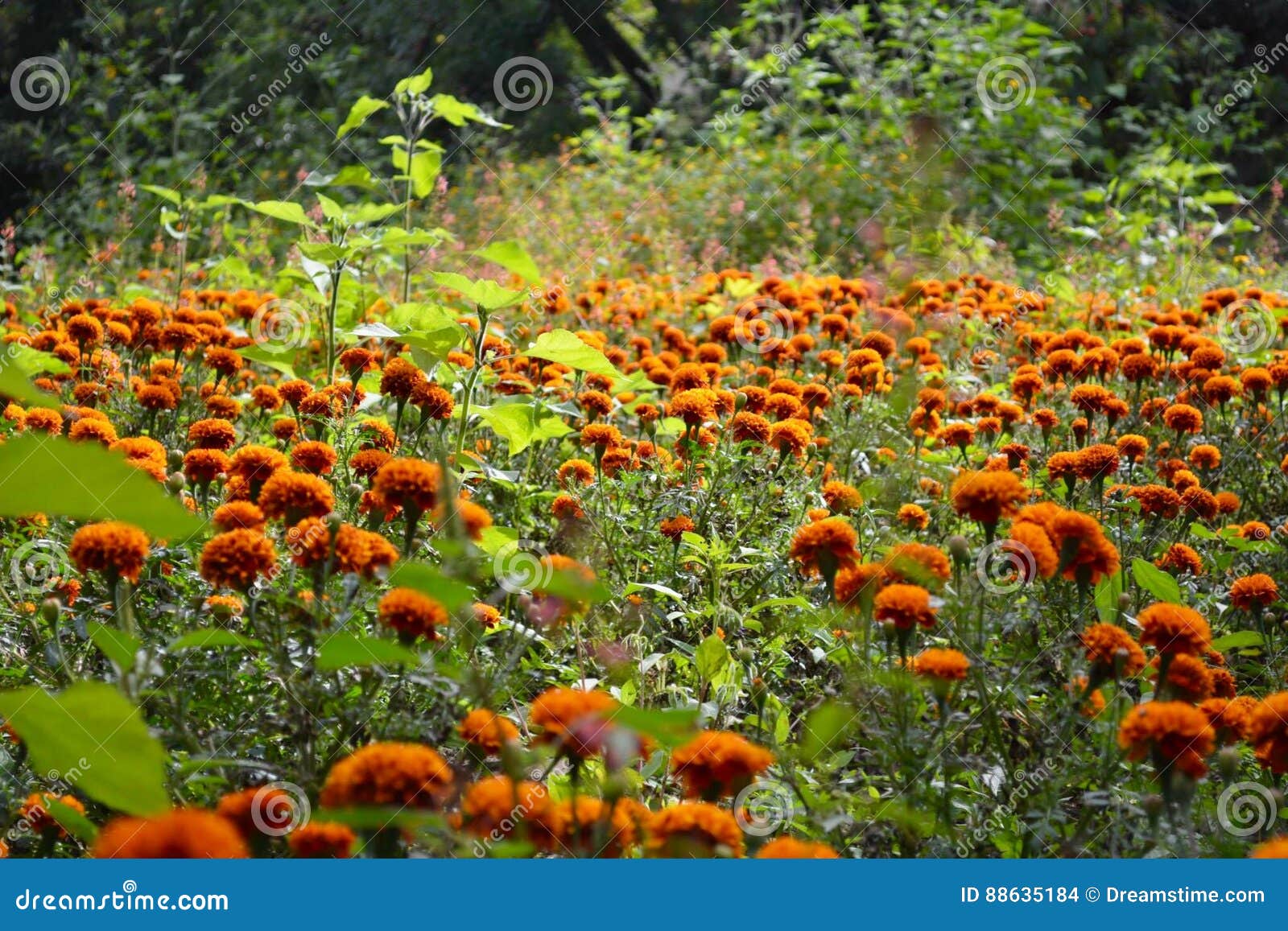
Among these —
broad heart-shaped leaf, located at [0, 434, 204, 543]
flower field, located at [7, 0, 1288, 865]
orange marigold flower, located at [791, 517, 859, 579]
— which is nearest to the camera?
broad heart-shaped leaf, located at [0, 434, 204, 543]

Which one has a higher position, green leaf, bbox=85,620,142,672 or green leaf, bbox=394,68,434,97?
green leaf, bbox=394,68,434,97

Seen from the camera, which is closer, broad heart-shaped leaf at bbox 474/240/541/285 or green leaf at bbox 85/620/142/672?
green leaf at bbox 85/620/142/672

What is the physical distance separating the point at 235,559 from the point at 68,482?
85 centimetres

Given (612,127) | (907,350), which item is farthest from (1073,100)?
(907,350)

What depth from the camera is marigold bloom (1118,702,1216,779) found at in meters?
1.54

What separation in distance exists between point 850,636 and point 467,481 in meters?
1.34

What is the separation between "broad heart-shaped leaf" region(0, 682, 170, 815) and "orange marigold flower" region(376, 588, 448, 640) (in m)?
0.52

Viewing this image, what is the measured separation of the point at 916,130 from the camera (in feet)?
5.91

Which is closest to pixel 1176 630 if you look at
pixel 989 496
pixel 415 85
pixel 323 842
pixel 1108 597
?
pixel 989 496

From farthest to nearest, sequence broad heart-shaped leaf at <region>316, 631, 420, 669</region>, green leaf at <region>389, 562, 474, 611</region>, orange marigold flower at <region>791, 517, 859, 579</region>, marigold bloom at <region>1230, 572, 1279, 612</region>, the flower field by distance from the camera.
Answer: marigold bloom at <region>1230, 572, 1279, 612</region> < orange marigold flower at <region>791, 517, 859, 579</region> < the flower field < broad heart-shaped leaf at <region>316, 631, 420, 669</region> < green leaf at <region>389, 562, 474, 611</region>

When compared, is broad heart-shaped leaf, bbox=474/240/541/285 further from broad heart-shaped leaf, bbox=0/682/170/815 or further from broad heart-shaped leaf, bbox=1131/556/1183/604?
broad heart-shaped leaf, bbox=0/682/170/815

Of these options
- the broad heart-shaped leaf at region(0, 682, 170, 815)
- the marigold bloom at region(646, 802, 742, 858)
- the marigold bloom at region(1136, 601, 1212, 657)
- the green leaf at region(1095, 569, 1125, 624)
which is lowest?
the green leaf at region(1095, 569, 1125, 624)

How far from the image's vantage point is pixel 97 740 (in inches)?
41.0

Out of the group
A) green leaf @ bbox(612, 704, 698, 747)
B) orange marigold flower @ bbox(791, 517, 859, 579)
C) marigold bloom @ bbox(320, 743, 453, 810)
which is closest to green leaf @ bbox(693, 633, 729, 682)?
orange marigold flower @ bbox(791, 517, 859, 579)
